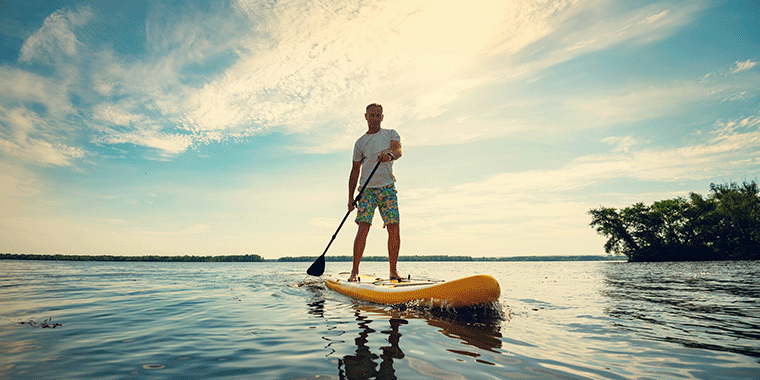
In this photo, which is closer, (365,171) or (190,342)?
(190,342)

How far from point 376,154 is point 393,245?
1.79 meters

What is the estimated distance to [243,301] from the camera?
18.9ft

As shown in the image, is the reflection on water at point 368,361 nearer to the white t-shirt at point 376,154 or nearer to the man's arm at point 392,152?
the man's arm at point 392,152

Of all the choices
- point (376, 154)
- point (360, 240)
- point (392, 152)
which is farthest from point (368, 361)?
point (376, 154)

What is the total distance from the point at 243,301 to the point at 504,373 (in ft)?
15.9

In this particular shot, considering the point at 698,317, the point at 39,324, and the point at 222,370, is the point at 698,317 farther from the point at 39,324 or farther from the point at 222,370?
the point at 39,324

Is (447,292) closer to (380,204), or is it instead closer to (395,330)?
(395,330)

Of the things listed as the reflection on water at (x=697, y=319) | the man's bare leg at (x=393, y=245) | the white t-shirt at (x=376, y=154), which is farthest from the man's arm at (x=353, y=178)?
the reflection on water at (x=697, y=319)

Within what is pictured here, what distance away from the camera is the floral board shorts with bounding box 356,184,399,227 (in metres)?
6.34

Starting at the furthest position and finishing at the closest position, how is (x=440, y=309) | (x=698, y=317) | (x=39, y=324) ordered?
(x=440, y=309)
(x=698, y=317)
(x=39, y=324)

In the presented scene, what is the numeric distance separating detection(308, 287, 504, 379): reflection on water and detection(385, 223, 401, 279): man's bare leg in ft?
3.62

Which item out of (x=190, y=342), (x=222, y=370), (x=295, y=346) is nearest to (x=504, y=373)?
(x=295, y=346)

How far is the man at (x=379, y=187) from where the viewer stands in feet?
20.7

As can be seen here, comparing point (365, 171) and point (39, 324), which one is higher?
point (365, 171)
